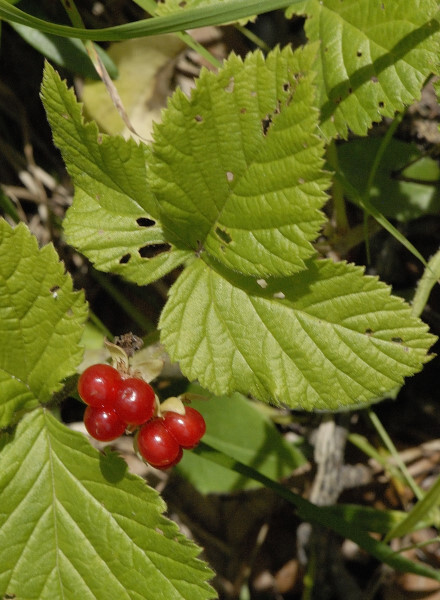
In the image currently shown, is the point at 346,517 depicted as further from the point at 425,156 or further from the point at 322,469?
the point at 425,156

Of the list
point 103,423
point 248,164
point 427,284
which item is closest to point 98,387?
point 103,423

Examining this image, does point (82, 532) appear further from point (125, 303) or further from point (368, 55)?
point (368, 55)

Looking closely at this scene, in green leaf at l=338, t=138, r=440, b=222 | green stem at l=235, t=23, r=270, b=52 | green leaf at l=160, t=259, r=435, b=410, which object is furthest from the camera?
green leaf at l=338, t=138, r=440, b=222

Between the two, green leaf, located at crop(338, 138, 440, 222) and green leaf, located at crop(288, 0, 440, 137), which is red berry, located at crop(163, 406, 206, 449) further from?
green leaf, located at crop(338, 138, 440, 222)

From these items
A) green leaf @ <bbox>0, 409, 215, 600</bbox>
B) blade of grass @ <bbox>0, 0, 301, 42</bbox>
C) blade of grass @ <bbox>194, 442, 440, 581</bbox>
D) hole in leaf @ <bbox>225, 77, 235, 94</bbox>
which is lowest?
green leaf @ <bbox>0, 409, 215, 600</bbox>

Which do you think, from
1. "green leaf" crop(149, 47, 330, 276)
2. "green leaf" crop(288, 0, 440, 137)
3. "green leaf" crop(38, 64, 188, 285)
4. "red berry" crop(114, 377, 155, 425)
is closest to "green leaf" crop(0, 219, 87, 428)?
"green leaf" crop(38, 64, 188, 285)

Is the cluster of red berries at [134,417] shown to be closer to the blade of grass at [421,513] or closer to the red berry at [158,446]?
the red berry at [158,446]
